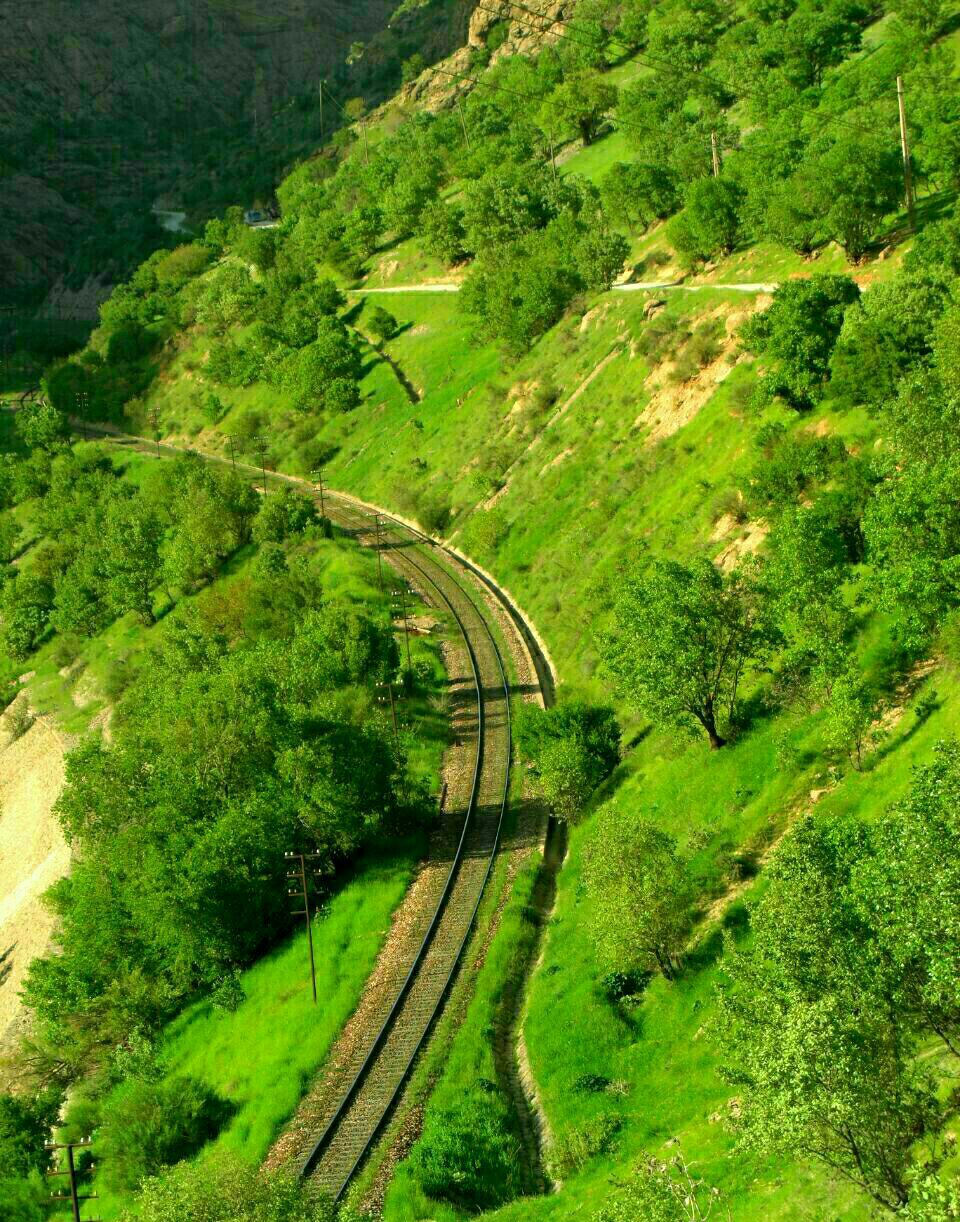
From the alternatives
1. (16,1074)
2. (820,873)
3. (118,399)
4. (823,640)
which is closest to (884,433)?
(823,640)

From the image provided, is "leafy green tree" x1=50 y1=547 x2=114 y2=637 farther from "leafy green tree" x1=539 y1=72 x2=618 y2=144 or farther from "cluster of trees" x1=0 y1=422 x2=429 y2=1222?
"leafy green tree" x1=539 y1=72 x2=618 y2=144

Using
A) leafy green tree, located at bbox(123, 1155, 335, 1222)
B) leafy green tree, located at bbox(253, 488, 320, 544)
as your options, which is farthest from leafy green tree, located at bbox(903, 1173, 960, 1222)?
leafy green tree, located at bbox(253, 488, 320, 544)

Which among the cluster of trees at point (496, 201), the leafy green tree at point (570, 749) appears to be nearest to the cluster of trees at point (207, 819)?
the leafy green tree at point (570, 749)

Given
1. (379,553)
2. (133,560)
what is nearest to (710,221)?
(379,553)

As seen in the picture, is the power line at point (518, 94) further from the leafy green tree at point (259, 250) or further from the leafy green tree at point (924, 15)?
the leafy green tree at point (259, 250)

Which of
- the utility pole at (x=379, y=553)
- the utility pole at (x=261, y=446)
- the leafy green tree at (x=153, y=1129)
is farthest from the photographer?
the utility pole at (x=261, y=446)

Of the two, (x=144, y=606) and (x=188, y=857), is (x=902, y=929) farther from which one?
(x=144, y=606)
